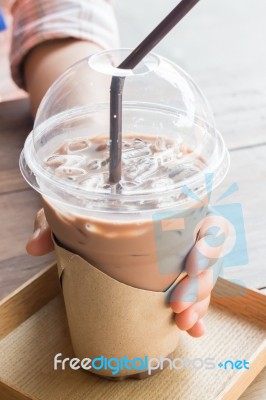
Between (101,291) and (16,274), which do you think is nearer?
(101,291)

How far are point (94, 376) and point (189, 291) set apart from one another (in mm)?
122

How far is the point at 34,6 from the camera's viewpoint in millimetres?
1120

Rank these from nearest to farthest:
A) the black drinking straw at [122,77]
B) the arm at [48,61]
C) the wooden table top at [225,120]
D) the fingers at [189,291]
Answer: the black drinking straw at [122,77] < the fingers at [189,291] < the wooden table top at [225,120] < the arm at [48,61]

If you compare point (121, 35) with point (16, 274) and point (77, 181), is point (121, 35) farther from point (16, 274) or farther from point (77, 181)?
point (77, 181)

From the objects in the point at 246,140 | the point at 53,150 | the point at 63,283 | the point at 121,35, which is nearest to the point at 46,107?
the point at 53,150

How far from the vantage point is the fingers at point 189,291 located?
567 mm

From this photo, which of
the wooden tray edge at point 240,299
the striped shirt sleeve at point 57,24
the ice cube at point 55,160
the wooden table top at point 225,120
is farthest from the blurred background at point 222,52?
the ice cube at point 55,160

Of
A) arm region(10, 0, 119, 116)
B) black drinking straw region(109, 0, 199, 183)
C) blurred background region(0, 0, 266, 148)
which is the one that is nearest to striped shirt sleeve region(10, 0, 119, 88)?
arm region(10, 0, 119, 116)

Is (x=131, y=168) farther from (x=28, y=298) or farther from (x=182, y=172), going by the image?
(x=28, y=298)

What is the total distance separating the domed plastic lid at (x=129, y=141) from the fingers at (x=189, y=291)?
3.8 inches

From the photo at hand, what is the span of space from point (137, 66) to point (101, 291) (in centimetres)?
19

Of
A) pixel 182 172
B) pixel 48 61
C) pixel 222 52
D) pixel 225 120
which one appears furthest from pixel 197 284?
pixel 222 52

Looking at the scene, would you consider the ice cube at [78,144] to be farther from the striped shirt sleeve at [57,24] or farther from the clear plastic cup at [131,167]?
the striped shirt sleeve at [57,24]

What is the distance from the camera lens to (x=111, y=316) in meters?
0.56
